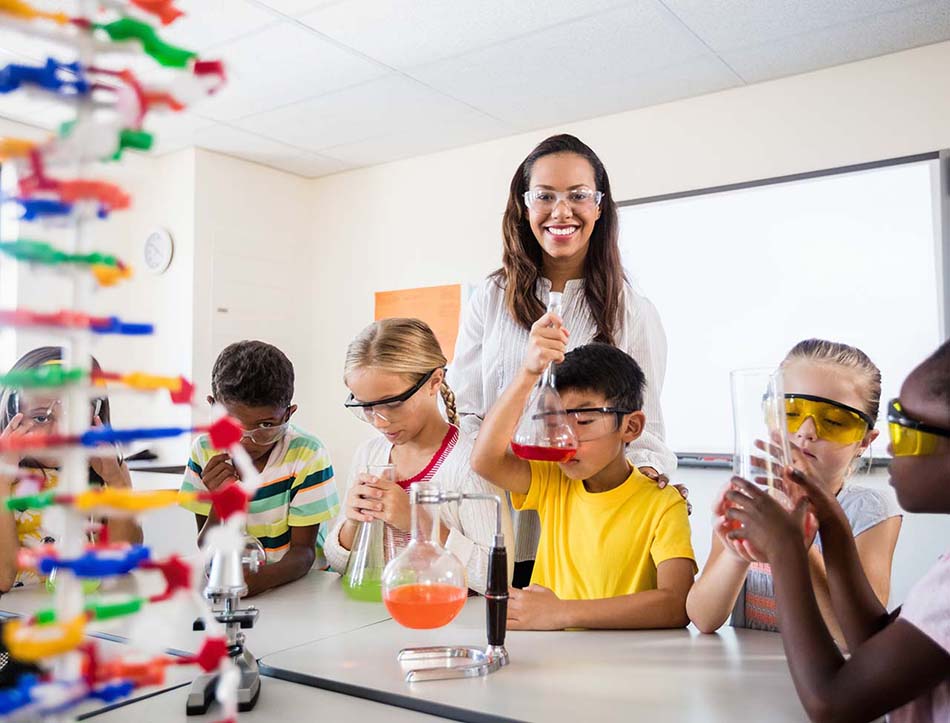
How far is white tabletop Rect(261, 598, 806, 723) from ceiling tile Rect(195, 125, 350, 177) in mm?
3327

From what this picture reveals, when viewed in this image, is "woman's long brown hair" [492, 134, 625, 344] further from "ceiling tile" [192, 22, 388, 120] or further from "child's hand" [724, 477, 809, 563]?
"ceiling tile" [192, 22, 388, 120]

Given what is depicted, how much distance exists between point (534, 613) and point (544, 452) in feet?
0.93

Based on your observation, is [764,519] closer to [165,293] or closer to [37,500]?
[37,500]

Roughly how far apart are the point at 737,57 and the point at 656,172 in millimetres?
650

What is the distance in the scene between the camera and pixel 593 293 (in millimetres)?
1890

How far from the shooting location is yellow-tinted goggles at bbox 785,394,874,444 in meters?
1.38

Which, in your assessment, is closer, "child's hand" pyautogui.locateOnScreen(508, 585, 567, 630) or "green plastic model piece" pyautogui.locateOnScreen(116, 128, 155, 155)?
"green plastic model piece" pyautogui.locateOnScreen(116, 128, 155, 155)

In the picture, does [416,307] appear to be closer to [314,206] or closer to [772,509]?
[314,206]

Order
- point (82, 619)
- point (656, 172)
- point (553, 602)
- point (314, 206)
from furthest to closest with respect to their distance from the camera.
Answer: point (314, 206) → point (656, 172) → point (553, 602) → point (82, 619)

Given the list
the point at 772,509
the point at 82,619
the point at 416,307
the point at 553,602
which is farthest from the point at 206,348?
the point at 82,619

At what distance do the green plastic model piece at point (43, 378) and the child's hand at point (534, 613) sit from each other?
1.04 meters

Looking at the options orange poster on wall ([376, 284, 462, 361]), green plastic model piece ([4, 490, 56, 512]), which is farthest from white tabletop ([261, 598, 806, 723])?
orange poster on wall ([376, 284, 462, 361])

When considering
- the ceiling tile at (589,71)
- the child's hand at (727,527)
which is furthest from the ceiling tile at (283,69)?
the child's hand at (727,527)

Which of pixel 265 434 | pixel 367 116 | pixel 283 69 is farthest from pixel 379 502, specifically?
pixel 367 116
